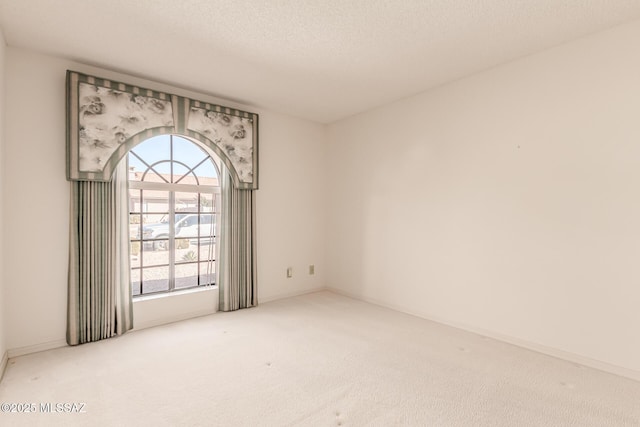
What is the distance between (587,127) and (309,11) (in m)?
2.27

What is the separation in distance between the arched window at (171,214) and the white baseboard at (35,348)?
2.29ft

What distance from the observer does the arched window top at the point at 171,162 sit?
3.25 m

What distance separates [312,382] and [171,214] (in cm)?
233

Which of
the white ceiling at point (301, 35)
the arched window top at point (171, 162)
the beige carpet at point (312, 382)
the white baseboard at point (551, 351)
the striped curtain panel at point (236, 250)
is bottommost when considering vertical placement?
the beige carpet at point (312, 382)

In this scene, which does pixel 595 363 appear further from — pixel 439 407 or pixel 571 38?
pixel 571 38

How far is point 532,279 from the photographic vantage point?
2.70 meters

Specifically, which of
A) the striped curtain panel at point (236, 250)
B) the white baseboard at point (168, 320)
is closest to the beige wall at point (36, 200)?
the white baseboard at point (168, 320)

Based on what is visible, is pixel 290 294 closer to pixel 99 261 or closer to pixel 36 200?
pixel 99 261

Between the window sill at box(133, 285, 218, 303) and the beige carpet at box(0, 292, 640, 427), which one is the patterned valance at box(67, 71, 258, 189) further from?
the beige carpet at box(0, 292, 640, 427)

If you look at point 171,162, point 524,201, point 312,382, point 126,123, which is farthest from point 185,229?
point 524,201

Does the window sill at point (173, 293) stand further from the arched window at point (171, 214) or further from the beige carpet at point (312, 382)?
the beige carpet at point (312, 382)

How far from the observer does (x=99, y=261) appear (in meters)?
2.86

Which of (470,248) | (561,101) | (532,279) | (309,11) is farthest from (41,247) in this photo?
(561,101)

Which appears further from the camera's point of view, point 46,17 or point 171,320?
point 171,320
